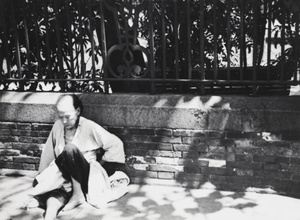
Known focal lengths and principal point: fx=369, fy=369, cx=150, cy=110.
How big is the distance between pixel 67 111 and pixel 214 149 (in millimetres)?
1608

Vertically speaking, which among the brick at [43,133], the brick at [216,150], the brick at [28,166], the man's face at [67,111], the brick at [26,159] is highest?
the man's face at [67,111]

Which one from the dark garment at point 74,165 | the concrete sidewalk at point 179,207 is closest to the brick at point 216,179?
the concrete sidewalk at point 179,207

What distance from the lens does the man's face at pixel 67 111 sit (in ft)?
12.3

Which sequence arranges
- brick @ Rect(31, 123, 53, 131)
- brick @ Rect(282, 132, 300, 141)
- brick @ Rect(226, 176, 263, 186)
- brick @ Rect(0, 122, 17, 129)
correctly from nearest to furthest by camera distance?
1. brick @ Rect(282, 132, 300, 141)
2. brick @ Rect(226, 176, 263, 186)
3. brick @ Rect(31, 123, 53, 131)
4. brick @ Rect(0, 122, 17, 129)

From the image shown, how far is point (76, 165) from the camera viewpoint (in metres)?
3.81

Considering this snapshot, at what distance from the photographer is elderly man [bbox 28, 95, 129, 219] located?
3.80 m

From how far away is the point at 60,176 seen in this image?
390cm

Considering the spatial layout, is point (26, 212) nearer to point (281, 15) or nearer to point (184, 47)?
point (184, 47)

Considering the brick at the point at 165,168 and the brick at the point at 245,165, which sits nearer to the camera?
the brick at the point at 245,165

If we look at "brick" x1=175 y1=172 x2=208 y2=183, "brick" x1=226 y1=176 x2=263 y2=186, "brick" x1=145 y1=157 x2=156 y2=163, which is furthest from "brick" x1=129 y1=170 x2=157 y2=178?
"brick" x1=226 y1=176 x2=263 y2=186

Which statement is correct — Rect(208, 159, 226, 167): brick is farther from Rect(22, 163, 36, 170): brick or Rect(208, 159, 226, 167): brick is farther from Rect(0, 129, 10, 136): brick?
Rect(0, 129, 10, 136): brick

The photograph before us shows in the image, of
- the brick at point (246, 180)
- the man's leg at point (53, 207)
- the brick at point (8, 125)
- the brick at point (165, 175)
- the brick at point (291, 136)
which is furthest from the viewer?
the brick at point (8, 125)

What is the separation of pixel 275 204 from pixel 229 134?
835 mm

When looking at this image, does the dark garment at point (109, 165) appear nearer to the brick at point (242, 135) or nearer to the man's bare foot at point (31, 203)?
the man's bare foot at point (31, 203)
